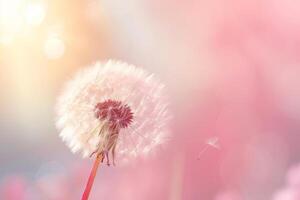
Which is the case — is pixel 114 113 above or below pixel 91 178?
above

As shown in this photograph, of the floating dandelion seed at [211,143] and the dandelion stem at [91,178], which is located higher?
the floating dandelion seed at [211,143]

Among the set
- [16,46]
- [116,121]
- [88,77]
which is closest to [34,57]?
[16,46]

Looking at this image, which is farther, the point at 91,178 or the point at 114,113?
the point at 114,113

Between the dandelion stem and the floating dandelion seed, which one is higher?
the floating dandelion seed

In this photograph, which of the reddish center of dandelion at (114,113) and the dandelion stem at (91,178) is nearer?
the dandelion stem at (91,178)

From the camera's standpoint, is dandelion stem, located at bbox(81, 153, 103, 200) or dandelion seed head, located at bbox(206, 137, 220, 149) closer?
dandelion stem, located at bbox(81, 153, 103, 200)

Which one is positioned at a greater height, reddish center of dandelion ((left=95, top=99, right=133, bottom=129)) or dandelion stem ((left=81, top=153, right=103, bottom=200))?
reddish center of dandelion ((left=95, top=99, right=133, bottom=129))

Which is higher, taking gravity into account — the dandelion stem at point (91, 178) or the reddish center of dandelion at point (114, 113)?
the reddish center of dandelion at point (114, 113)

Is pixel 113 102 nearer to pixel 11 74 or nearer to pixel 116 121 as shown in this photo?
pixel 116 121

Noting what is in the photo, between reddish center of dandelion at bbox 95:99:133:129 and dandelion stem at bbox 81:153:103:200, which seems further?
reddish center of dandelion at bbox 95:99:133:129
